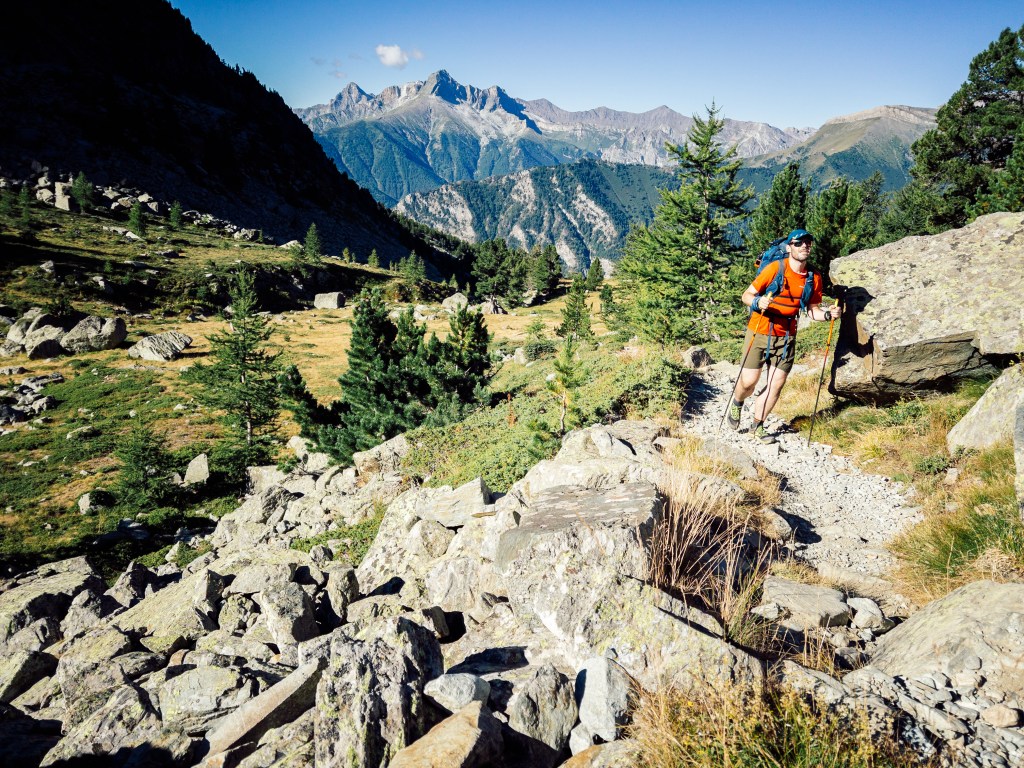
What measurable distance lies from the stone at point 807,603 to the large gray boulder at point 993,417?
4.17 meters

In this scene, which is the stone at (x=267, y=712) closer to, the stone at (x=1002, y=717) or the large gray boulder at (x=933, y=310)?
the stone at (x=1002, y=717)

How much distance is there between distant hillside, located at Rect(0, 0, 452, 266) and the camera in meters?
91.4

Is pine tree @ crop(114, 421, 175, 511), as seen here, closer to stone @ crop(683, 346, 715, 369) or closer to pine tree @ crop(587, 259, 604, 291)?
stone @ crop(683, 346, 715, 369)

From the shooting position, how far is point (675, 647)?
136 inches

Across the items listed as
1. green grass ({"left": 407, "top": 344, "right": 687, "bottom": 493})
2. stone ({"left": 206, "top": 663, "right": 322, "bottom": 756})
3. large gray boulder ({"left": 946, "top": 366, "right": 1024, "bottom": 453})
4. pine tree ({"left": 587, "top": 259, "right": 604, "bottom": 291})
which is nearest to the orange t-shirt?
large gray boulder ({"left": 946, "top": 366, "right": 1024, "bottom": 453})

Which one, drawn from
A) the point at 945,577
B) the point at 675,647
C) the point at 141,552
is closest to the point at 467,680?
the point at 675,647

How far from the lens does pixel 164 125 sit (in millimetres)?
108188

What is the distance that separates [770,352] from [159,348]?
160 feet

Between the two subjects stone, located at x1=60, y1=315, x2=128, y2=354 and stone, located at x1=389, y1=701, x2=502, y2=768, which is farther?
stone, located at x1=60, y1=315, x2=128, y2=354

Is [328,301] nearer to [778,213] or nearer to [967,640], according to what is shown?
[778,213]

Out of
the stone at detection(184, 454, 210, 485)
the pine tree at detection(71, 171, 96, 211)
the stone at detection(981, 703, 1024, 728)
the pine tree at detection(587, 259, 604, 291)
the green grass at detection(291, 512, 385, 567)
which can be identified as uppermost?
the pine tree at detection(71, 171, 96, 211)

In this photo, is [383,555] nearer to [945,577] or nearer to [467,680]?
[467,680]

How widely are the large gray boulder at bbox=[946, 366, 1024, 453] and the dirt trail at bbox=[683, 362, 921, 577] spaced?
110 cm

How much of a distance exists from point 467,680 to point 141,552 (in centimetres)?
1949
